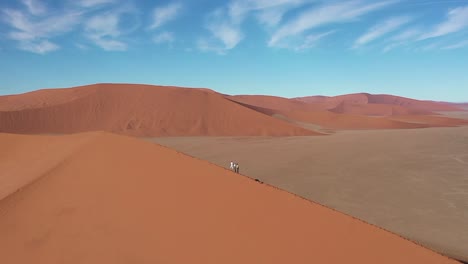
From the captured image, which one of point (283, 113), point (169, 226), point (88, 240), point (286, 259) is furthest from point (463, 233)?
point (283, 113)

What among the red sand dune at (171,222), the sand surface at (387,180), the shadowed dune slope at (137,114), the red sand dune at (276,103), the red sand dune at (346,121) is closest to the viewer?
the red sand dune at (171,222)

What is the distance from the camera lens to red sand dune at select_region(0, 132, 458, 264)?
429cm

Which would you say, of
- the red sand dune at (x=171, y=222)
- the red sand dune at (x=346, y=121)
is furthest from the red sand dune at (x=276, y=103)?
the red sand dune at (x=171, y=222)

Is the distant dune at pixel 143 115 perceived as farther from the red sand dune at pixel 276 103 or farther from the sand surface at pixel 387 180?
the red sand dune at pixel 276 103

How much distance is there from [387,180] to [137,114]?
32387mm

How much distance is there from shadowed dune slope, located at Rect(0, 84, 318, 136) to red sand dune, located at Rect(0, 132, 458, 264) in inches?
1113

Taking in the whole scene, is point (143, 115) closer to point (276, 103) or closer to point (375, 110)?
point (276, 103)

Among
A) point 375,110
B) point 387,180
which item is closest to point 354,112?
point 375,110

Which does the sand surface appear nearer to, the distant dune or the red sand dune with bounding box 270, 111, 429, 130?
the distant dune

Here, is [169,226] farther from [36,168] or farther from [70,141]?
[70,141]

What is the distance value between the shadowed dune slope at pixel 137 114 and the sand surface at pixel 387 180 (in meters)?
14.4

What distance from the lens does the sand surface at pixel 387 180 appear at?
26.7ft

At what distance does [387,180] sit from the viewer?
40.5ft

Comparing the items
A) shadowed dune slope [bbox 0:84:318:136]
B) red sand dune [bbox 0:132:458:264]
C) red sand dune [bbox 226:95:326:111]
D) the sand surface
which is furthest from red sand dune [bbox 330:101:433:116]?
red sand dune [bbox 0:132:458:264]
